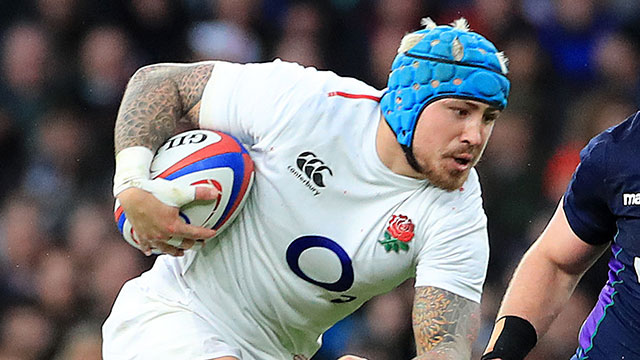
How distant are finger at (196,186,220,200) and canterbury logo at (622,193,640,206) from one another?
47.1 inches

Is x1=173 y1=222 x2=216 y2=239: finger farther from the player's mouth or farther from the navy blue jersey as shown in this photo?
the navy blue jersey

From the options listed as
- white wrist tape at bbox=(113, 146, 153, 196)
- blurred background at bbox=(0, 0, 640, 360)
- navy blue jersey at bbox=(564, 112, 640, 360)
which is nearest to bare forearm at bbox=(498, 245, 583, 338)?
navy blue jersey at bbox=(564, 112, 640, 360)

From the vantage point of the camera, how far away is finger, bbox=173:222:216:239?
3.12 m

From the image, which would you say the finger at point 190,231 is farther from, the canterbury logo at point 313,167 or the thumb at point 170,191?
the canterbury logo at point 313,167

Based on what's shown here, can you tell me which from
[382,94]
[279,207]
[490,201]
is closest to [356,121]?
[382,94]

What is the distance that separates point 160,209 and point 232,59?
358 centimetres

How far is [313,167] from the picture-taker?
330 centimetres

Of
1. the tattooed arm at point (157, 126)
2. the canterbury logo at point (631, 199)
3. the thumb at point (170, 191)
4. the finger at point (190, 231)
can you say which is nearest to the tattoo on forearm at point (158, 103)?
the tattooed arm at point (157, 126)

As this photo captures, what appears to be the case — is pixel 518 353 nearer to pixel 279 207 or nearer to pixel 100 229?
pixel 279 207

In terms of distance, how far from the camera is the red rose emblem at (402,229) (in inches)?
127

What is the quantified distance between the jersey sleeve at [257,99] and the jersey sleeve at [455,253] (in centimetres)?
56

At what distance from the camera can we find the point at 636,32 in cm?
661

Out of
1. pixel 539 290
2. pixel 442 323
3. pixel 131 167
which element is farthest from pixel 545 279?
pixel 131 167

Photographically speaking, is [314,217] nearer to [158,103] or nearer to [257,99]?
[257,99]
